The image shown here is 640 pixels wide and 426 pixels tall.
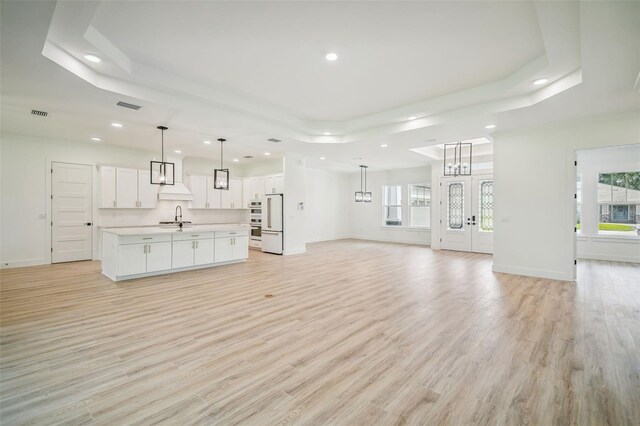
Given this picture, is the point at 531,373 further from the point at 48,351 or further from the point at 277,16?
the point at 48,351

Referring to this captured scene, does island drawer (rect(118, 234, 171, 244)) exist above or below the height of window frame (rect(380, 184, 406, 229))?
below

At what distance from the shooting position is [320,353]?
2619mm

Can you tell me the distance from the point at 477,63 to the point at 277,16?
109 inches

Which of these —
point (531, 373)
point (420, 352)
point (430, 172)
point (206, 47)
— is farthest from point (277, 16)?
point (430, 172)

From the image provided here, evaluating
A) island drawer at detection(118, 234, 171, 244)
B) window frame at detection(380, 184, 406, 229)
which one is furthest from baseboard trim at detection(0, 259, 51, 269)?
window frame at detection(380, 184, 406, 229)

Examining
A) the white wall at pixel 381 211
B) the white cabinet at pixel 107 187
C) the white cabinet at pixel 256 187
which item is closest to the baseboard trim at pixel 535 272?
the white wall at pixel 381 211

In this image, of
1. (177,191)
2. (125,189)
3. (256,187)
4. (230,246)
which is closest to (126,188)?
(125,189)

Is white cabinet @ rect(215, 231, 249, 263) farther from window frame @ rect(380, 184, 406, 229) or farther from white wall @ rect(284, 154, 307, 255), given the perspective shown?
window frame @ rect(380, 184, 406, 229)

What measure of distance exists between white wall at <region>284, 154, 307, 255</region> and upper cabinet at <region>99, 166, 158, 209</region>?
3.70 meters

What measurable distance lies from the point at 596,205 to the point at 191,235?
10257 millimetres

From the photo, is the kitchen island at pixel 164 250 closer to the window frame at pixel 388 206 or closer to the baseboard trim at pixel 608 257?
the window frame at pixel 388 206

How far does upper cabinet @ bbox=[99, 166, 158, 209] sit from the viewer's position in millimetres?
7305

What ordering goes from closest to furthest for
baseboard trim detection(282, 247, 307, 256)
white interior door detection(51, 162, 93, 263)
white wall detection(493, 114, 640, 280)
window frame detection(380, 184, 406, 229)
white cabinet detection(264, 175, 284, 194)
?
white wall detection(493, 114, 640, 280), white interior door detection(51, 162, 93, 263), baseboard trim detection(282, 247, 307, 256), white cabinet detection(264, 175, 284, 194), window frame detection(380, 184, 406, 229)

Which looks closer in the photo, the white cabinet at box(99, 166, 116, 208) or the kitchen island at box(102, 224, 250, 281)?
the kitchen island at box(102, 224, 250, 281)
